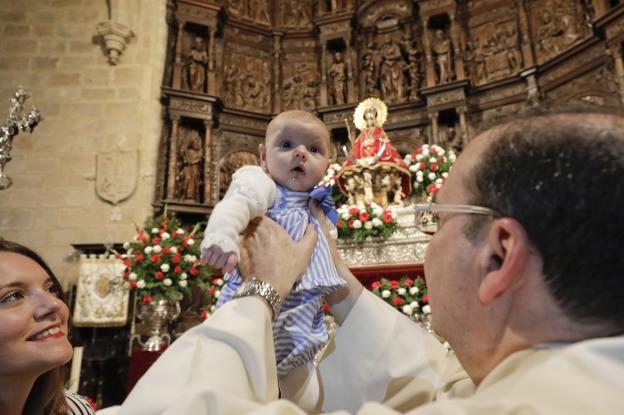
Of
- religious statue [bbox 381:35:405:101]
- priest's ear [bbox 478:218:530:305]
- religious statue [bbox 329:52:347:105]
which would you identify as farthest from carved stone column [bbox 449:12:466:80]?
priest's ear [bbox 478:218:530:305]

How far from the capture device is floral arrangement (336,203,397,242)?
14.6ft

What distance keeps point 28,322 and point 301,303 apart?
1.03m

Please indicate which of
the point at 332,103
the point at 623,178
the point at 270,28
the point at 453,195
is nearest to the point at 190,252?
the point at 453,195

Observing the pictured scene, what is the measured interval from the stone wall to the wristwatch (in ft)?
22.2

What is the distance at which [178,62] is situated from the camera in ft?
28.1

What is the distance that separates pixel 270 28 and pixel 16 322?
9.01 m

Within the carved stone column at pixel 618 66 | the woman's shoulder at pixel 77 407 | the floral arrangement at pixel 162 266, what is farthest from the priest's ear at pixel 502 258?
the carved stone column at pixel 618 66

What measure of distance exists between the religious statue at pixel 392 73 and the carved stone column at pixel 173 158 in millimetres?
4066

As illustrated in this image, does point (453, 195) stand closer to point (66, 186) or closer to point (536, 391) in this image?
point (536, 391)

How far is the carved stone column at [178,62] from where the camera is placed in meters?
8.44

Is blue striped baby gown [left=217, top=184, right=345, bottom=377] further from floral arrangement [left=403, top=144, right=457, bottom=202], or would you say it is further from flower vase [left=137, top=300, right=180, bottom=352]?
floral arrangement [left=403, top=144, right=457, bottom=202]

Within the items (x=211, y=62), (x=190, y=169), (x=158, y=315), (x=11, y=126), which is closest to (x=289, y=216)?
(x=158, y=315)

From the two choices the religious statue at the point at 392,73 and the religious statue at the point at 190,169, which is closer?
the religious statue at the point at 190,169

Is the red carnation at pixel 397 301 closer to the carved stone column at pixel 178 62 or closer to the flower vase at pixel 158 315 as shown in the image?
the flower vase at pixel 158 315
